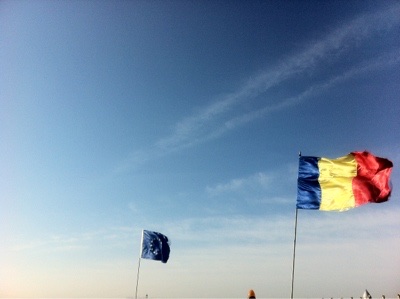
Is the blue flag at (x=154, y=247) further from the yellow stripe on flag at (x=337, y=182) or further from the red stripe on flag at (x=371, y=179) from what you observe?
the red stripe on flag at (x=371, y=179)

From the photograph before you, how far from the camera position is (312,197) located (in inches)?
630

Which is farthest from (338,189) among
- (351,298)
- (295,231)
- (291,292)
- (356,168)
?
(351,298)

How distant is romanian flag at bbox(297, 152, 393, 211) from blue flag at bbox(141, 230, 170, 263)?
52.7 feet

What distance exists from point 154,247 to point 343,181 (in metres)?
17.3

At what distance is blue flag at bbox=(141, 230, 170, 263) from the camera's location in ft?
92.7

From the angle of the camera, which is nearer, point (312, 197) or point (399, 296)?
point (312, 197)

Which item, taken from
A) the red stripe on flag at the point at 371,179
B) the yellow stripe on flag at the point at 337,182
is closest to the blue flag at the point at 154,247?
the yellow stripe on flag at the point at 337,182

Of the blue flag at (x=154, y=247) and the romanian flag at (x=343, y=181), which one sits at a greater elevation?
the romanian flag at (x=343, y=181)

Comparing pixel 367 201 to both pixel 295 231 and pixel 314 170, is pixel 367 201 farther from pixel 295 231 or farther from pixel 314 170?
pixel 295 231

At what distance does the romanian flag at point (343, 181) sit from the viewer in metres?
15.8

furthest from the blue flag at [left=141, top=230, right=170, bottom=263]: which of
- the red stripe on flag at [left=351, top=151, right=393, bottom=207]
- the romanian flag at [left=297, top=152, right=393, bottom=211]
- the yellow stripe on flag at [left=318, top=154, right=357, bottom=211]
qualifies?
the red stripe on flag at [left=351, top=151, right=393, bottom=207]

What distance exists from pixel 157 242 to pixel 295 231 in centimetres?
1691

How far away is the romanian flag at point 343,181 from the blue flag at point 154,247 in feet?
52.7

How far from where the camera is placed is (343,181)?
645 inches
